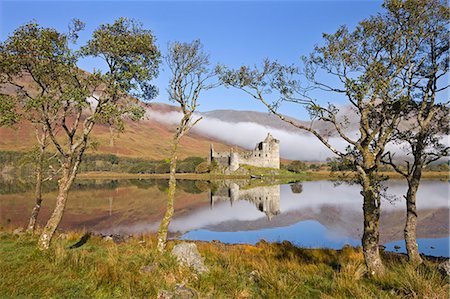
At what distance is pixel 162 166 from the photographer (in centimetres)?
14588

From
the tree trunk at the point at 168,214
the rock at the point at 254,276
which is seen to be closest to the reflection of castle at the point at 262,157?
the tree trunk at the point at 168,214

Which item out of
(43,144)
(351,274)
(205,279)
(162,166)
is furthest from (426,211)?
(162,166)

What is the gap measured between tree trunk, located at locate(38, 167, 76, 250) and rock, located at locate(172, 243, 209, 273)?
210 inches

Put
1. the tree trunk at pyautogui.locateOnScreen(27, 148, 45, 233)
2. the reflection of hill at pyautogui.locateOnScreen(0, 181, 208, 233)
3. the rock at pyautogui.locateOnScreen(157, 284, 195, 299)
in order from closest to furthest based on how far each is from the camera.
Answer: the rock at pyautogui.locateOnScreen(157, 284, 195, 299) < the tree trunk at pyautogui.locateOnScreen(27, 148, 45, 233) < the reflection of hill at pyautogui.locateOnScreen(0, 181, 208, 233)

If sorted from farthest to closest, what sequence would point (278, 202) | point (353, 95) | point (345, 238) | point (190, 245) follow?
point (278, 202), point (345, 238), point (190, 245), point (353, 95)

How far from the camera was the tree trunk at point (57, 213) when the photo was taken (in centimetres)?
1277

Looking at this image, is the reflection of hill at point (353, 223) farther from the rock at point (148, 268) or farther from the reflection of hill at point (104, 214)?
the rock at point (148, 268)

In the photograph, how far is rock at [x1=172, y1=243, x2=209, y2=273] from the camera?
10.6 meters

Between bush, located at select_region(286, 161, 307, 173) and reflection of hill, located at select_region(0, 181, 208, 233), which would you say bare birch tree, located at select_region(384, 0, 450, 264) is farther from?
bush, located at select_region(286, 161, 307, 173)

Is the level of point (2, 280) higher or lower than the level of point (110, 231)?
higher

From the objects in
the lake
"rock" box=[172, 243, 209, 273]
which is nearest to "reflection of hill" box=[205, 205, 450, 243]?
the lake

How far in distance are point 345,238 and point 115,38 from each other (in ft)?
70.7

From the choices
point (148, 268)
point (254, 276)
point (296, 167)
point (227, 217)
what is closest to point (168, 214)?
point (148, 268)

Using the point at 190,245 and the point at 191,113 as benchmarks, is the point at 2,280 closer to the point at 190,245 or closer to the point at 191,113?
the point at 190,245
